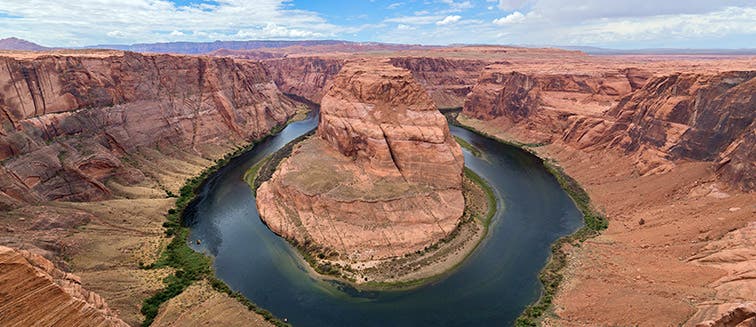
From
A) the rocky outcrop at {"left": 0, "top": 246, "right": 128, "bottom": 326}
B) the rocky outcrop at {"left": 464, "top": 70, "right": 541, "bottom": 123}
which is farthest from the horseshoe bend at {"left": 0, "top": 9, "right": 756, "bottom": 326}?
the rocky outcrop at {"left": 464, "top": 70, "right": 541, "bottom": 123}

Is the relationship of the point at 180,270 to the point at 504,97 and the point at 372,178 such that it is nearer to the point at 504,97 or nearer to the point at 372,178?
the point at 372,178

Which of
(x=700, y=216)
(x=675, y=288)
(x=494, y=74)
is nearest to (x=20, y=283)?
(x=675, y=288)

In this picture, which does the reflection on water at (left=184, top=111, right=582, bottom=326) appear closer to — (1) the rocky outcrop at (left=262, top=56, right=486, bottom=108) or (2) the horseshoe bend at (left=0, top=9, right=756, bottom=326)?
(2) the horseshoe bend at (left=0, top=9, right=756, bottom=326)

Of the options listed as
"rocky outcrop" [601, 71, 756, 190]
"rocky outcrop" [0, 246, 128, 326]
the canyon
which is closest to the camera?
"rocky outcrop" [0, 246, 128, 326]

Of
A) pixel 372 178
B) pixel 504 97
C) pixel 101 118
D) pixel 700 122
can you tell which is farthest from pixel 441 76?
pixel 101 118

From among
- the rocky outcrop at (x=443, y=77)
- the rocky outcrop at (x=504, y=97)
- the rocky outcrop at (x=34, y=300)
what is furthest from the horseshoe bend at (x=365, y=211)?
the rocky outcrop at (x=443, y=77)

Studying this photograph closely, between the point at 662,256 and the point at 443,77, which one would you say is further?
the point at 443,77
